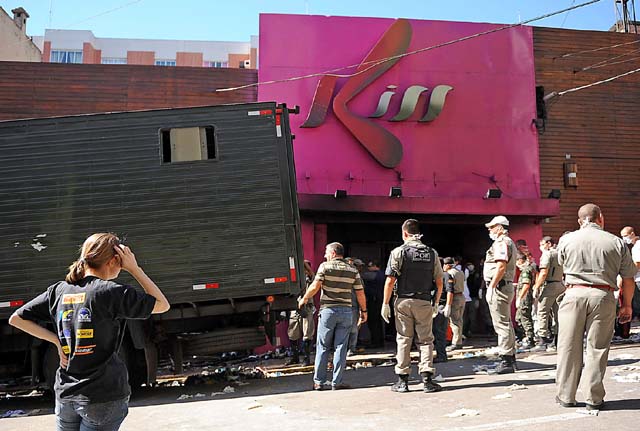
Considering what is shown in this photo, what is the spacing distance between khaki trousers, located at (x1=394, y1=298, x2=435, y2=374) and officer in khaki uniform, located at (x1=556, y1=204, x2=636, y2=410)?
1.70 m

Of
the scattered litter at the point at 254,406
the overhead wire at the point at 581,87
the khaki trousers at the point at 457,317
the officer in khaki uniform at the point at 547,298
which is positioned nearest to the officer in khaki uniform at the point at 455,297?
the khaki trousers at the point at 457,317

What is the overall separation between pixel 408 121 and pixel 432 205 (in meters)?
2.34

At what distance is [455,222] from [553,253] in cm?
483

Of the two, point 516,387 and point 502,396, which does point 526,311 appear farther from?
point 502,396

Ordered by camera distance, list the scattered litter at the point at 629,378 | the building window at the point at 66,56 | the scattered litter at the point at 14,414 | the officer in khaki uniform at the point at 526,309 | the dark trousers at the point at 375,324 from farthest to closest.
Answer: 1. the building window at the point at 66,56
2. the dark trousers at the point at 375,324
3. the officer in khaki uniform at the point at 526,309
4. the scattered litter at the point at 14,414
5. the scattered litter at the point at 629,378

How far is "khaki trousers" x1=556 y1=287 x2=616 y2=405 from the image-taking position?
5.31 meters

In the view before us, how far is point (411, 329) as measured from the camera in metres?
7.04

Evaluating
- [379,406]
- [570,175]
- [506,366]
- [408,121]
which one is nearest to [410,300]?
[379,406]

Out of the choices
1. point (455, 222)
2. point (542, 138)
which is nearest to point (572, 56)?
point (542, 138)

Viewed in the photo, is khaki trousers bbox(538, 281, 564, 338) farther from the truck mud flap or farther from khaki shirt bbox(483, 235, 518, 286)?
the truck mud flap

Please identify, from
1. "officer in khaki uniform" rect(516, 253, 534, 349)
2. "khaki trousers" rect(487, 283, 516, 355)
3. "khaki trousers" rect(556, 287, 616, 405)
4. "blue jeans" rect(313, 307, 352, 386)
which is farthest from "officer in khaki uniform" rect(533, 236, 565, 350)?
"khaki trousers" rect(556, 287, 616, 405)

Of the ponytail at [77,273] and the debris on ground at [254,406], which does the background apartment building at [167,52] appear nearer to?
the debris on ground at [254,406]

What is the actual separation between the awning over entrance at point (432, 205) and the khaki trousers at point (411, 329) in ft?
20.0

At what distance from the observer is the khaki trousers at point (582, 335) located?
5.31m
